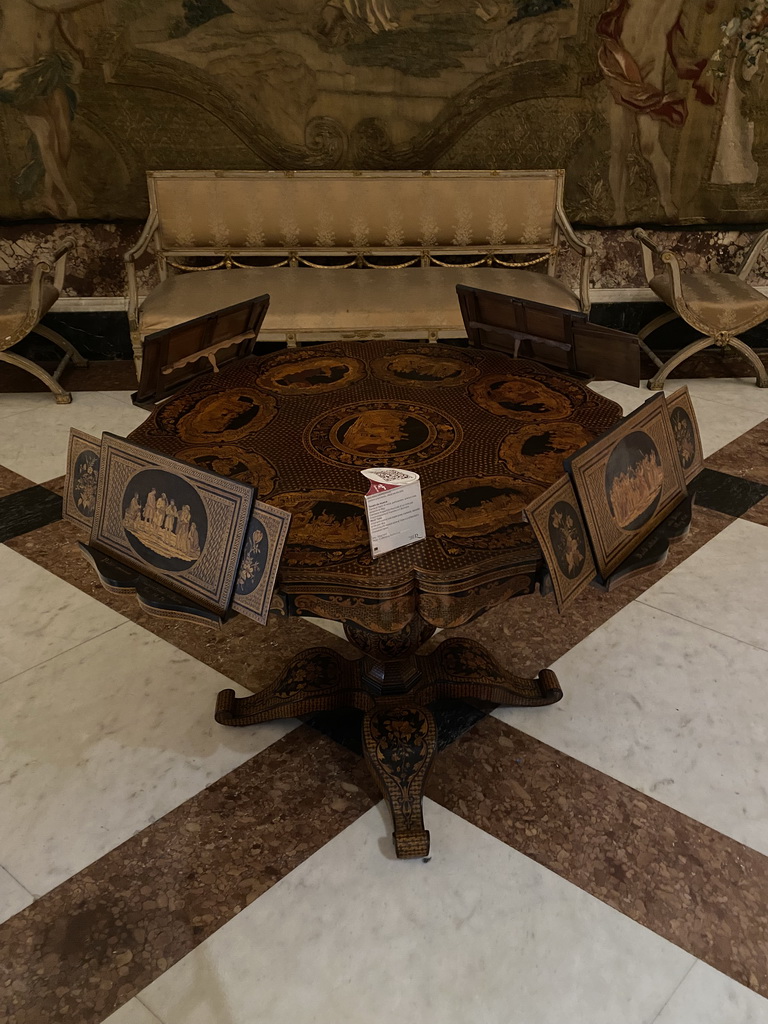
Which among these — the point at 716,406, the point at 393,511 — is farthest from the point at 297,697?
the point at 716,406

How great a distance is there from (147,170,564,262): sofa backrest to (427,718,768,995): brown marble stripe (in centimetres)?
356

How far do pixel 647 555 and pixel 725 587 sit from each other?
1.42m

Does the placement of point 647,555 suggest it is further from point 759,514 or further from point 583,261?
point 583,261

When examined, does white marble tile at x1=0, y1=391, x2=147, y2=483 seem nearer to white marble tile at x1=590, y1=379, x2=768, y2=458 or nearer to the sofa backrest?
the sofa backrest

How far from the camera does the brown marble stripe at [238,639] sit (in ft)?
8.82

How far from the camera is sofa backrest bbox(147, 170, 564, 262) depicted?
484 cm

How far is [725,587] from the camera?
3.09 metres

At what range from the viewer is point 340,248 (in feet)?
16.5

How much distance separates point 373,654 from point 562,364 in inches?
46.2

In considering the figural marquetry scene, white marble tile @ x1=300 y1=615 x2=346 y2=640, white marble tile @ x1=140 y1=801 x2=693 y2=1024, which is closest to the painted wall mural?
the figural marquetry scene

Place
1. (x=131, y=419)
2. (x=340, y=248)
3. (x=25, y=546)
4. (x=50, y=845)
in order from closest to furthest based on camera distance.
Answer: (x=50, y=845) → (x=25, y=546) → (x=131, y=419) → (x=340, y=248)

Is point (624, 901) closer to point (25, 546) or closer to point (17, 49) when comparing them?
point (25, 546)

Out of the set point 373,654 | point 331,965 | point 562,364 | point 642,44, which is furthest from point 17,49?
point 331,965

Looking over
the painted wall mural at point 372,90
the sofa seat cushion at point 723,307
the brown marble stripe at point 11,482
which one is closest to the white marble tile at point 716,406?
the sofa seat cushion at point 723,307
